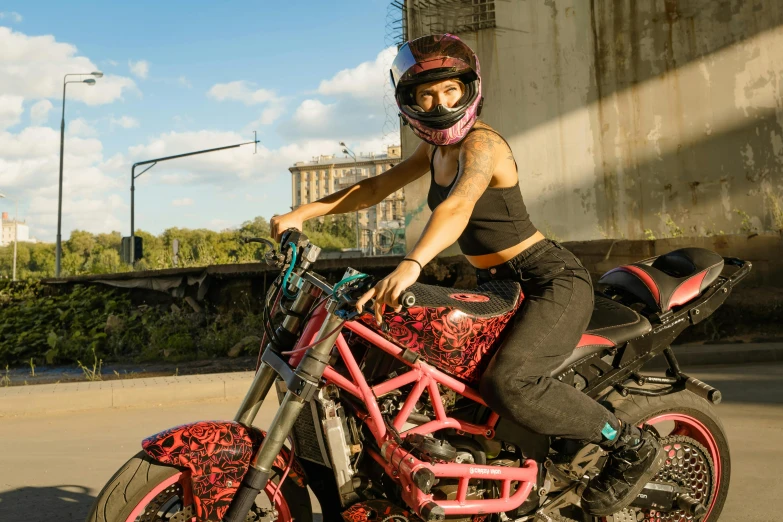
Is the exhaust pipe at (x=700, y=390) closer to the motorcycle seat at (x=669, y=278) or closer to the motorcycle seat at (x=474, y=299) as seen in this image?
the motorcycle seat at (x=669, y=278)

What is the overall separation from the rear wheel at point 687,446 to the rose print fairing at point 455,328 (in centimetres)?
75

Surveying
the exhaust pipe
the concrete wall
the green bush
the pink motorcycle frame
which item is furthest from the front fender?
the concrete wall

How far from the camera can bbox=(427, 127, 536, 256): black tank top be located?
3070 millimetres

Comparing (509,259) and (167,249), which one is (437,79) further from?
(167,249)

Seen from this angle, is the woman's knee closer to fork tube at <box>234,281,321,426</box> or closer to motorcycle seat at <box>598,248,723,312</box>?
fork tube at <box>234,281,321,426</box>

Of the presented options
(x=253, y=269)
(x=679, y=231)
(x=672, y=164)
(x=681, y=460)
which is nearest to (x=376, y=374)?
(x=681, y=460)

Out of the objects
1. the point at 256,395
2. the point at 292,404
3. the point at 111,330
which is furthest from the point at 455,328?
the point at 111,330

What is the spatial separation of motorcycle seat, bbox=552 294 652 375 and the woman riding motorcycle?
14cm

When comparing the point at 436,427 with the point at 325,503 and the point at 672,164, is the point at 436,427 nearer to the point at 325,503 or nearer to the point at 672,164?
the point at 325,503

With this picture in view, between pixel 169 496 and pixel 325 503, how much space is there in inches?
23.9

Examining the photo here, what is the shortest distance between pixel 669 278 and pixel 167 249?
1505 centimetres

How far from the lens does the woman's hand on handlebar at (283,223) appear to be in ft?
10.3

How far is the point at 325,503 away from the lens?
2906 mm

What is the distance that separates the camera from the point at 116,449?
218 inches
